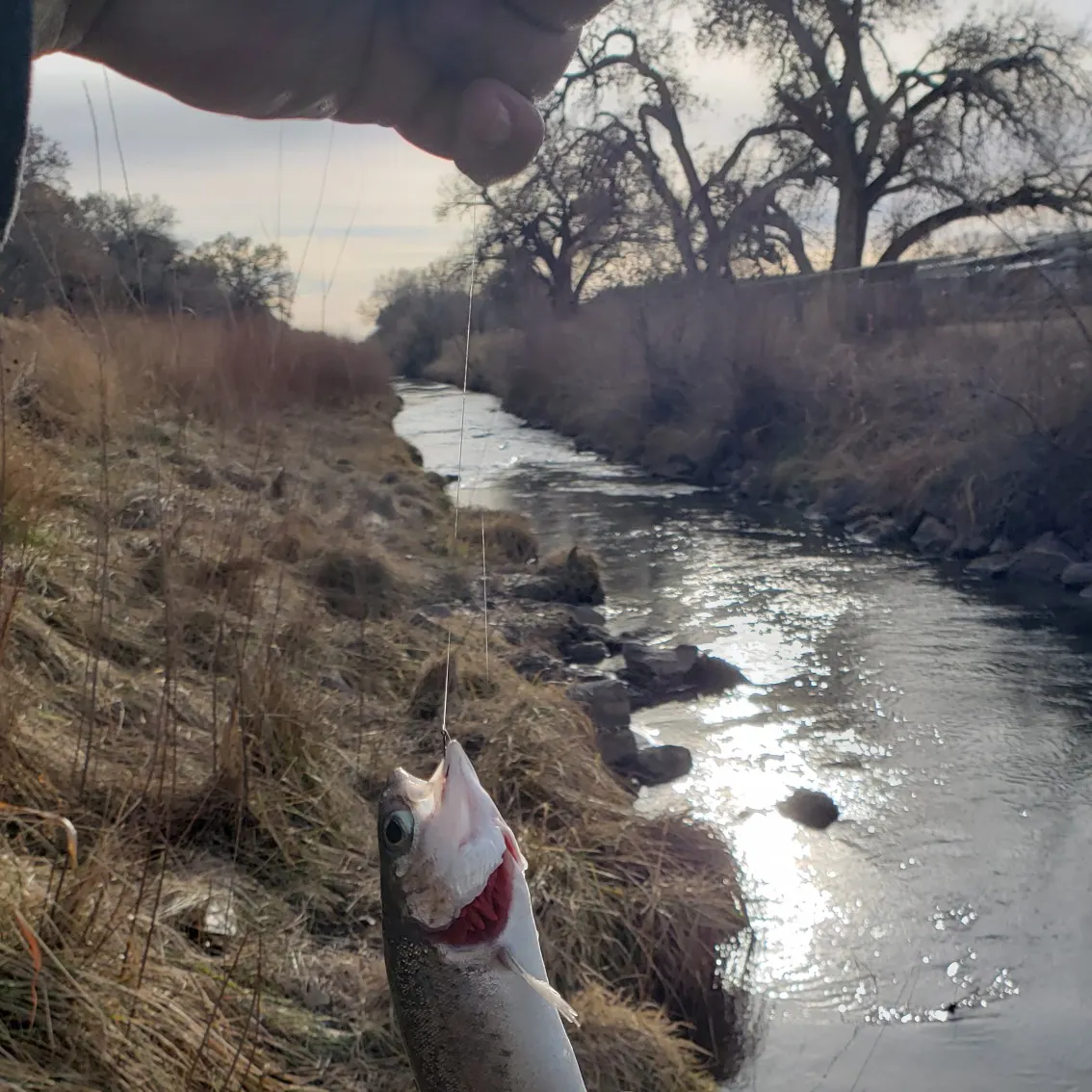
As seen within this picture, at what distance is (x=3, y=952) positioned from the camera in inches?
97.8

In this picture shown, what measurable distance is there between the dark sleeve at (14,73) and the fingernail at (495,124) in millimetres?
749

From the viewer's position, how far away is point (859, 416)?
15125 millimetres

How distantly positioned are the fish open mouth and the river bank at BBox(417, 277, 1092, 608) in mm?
8904

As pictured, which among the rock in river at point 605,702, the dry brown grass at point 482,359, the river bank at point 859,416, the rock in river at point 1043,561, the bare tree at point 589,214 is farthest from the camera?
the dry brown grass at point 482,359

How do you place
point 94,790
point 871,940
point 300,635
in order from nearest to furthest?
1. point 94,790
2. point 871,940
3. point 300,635

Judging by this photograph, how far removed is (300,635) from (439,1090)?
427cm

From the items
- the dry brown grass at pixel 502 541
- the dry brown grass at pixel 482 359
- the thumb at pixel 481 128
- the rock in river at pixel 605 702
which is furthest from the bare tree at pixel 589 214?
the thumb at pixel 481 128

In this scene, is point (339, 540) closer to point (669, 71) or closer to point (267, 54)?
point (267, 54)

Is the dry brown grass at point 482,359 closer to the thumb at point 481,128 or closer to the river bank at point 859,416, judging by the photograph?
the river bank at point 859,416

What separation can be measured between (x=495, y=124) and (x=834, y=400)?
14843 millimetres

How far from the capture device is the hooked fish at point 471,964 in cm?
151

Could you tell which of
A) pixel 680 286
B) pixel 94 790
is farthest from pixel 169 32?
pixel 680 286

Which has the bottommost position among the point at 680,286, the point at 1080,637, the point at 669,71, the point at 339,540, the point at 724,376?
the point at 1080,637

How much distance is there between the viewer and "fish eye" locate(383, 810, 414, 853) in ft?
5.16
